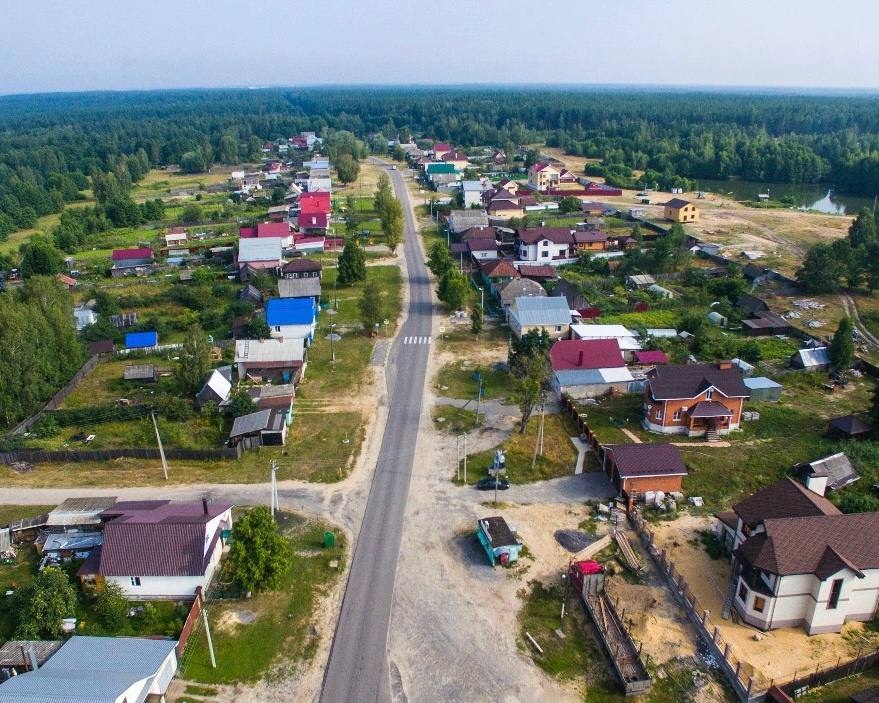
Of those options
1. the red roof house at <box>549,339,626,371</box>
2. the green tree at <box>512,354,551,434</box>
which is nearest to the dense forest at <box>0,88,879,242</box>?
the red roof house at <box>549,339,626,371</box>

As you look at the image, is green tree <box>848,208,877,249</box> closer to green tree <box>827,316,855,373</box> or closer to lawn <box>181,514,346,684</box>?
green tree <box>827,316,855,373</box>

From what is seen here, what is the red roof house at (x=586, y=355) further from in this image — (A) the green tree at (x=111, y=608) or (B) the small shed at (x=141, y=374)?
(A) the green tree at (x=111, y=608)

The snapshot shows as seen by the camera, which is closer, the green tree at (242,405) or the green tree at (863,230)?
the green tree at (242,405)

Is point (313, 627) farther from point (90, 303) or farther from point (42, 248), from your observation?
point (42, 248)

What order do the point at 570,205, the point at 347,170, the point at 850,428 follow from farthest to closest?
the point at 347,170 < the point at 570,205 < the point at 850,428

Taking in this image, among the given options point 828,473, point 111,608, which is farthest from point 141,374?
point 828,473

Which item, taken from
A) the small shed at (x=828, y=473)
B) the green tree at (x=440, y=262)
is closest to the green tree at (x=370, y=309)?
the green tree at (x=440, y=262)

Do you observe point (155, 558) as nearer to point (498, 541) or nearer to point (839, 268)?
point (498, 541)
